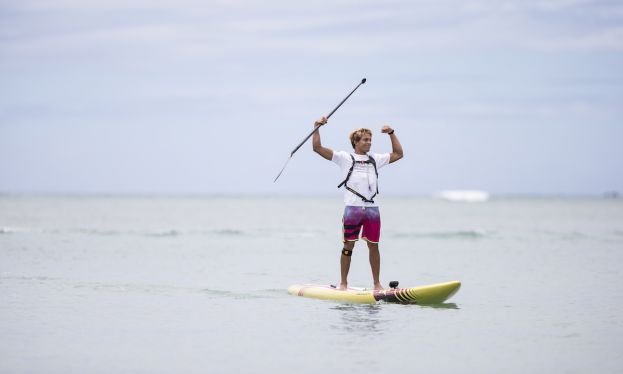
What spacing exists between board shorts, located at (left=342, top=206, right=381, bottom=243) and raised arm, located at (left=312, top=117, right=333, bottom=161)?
752 millimetres

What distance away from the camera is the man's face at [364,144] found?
11.7m

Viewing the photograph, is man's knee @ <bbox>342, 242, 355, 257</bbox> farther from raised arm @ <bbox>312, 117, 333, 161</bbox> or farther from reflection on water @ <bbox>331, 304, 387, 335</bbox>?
raised arm @ <bbox>312, 117, 333, 161</bbox>

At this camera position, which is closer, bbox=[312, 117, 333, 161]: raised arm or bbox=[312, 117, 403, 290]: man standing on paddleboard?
bbox=[312, 117, 333, 161]: raised arm

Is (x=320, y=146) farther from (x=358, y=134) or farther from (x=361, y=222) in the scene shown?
(x=361, y=222)

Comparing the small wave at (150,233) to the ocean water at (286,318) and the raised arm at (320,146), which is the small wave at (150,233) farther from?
the raised arm at (320,146)

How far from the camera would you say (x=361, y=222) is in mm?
11750

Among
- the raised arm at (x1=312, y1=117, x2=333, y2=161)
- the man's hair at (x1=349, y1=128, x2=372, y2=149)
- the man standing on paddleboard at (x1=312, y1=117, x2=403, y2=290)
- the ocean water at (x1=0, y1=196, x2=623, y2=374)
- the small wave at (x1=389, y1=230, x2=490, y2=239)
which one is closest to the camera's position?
the ocean water at (x1=0, y1=196, x2=623, y2=374)

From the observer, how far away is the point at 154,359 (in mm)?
8109

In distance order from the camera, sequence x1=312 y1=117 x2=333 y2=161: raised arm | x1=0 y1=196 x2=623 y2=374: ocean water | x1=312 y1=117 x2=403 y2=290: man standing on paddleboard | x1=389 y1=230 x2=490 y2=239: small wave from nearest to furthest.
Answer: x1=0 y1=196 x2=623 y2=374: ocean water, x1=312 y1=117 x2=333 y2=161: raised arm, x1=312 y1=117 x2=403 y2=290: man standing on paddleboard, x1=389 y1=230 x2=490 y2=239: small wave

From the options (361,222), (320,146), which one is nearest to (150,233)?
(361,222)

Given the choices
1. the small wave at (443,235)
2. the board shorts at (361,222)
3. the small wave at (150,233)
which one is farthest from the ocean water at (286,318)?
the small wave at (443,235)

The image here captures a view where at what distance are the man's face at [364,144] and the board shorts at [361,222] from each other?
78 cm

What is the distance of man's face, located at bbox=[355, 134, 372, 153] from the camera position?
11.7 m

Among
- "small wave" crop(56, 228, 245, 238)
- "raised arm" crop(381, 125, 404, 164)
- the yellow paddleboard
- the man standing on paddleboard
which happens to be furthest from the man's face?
"small wave" crop(56, 228, 245, 238)
